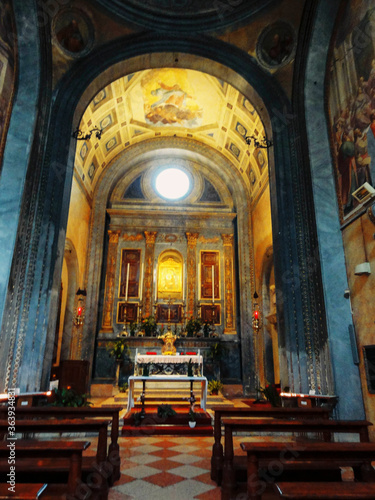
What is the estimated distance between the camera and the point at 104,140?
13555 mm

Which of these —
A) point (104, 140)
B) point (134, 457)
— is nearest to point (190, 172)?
point (104, 140)

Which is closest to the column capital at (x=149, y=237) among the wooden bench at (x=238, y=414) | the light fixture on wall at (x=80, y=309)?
the light fixture on wall at (x=80, y=309)

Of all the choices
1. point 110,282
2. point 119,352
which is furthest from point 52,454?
point 110,282

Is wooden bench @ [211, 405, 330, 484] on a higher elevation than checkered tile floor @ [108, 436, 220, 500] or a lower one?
higher

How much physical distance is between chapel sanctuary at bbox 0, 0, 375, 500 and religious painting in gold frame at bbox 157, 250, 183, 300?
0.09 m

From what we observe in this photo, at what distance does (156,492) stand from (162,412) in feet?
12.2

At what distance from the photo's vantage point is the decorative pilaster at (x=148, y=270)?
13602 mm

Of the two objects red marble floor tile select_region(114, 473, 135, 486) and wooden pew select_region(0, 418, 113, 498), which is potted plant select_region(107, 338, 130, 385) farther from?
wooden pew select_region(0, 418, 113, 498)

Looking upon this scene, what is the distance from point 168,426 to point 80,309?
273 inches

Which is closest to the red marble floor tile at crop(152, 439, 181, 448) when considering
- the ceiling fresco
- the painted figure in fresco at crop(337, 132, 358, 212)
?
the painted figure in fresco at crop(337, 132, 358, 212)

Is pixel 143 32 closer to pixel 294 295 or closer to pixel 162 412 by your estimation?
pixel 294 295

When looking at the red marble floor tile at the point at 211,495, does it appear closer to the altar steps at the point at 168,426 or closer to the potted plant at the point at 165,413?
the altar steps at the point at 168,426

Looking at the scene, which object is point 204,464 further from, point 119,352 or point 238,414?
point 119,352

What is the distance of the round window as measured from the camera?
15594mm
